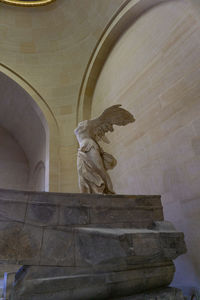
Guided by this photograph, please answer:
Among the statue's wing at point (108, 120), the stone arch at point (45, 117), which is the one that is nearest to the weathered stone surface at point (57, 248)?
the statue's wing at point (108, 120)

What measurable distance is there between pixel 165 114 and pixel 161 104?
25cm

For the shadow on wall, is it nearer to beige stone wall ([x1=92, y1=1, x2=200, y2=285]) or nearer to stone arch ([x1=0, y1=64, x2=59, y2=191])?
stone arch ([x1=0, y1=64, x2=59, y2=191])

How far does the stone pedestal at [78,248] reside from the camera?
2113mm

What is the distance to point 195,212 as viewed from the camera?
3525 mm

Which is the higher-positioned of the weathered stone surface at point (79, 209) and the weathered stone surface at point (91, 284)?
the weathered stone surface at point (79, 209)

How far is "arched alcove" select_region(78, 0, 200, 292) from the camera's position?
12.2 ft

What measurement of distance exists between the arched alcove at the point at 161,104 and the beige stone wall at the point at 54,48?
104cm

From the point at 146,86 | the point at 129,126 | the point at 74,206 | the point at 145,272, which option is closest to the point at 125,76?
the point at 146,86

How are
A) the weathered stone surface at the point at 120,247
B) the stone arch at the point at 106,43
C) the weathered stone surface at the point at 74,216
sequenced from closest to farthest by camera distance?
the weathered stone surface at the point at 120,247
the weathered stone surface at the point at 74,216
the stone arch at the point at 106,43

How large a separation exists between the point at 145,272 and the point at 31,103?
606 cm

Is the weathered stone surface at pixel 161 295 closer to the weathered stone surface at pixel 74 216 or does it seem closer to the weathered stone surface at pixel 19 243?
the weathered stone surface at pixel 74 216

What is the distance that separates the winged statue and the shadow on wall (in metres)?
3.22

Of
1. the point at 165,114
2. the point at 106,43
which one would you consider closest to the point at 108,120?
the point at 165,114

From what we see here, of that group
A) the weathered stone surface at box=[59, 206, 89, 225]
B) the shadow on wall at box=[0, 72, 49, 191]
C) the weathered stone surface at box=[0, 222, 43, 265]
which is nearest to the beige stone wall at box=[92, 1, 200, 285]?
the weathered stone surface at box=[59, 206, 89, 225]
